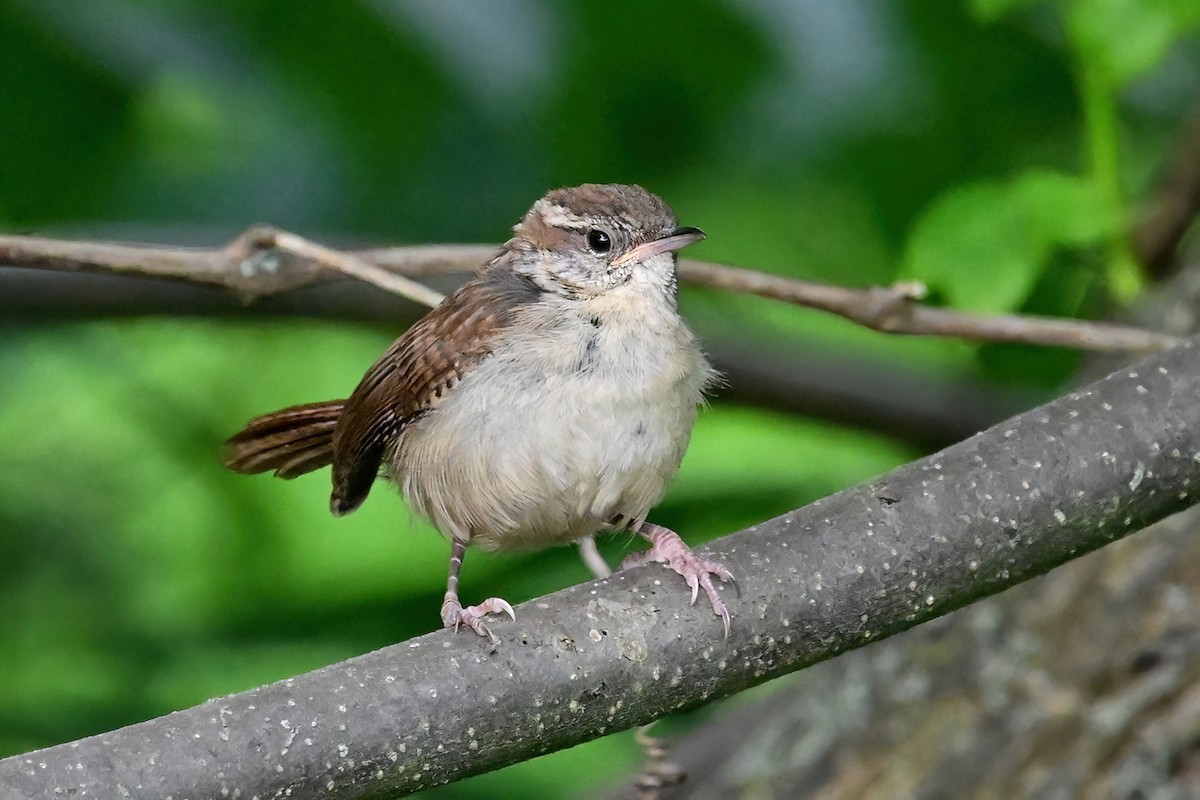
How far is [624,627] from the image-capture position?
2.25 metres

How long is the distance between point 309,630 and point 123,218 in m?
1.37

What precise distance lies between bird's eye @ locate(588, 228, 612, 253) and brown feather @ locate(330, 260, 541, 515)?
0.54ft

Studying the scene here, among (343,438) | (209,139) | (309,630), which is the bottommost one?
(343,438)

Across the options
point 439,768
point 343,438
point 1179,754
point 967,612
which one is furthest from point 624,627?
point 967,612

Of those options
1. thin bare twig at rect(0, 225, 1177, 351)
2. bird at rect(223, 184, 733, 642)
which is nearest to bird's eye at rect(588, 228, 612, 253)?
bird at rect(223, 184, 733, 642)

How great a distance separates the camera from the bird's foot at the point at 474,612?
2.18 meters

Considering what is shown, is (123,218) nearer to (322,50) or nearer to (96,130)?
(96,130)

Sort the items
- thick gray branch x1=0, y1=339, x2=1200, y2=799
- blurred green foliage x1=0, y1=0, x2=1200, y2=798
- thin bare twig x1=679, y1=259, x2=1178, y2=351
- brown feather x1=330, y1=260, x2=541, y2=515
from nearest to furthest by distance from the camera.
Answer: thick gray branch x1=0, y1=339, x2=1200, y2=799, brown feather x1=330, y1=260, x2=541, y2=515, thin bare twig x1=679, y1=259, x2=1178, y2=351, blurred green foliage x1=0, y1=0, x2=1200, y2=798

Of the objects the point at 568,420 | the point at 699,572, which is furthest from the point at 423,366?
the point at 699,572

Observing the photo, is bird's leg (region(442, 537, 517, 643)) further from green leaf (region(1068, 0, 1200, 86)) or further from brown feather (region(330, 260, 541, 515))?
green leaf (region(1068, 0, 1200, 86))

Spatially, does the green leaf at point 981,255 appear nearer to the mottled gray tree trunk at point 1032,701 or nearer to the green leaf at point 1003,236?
the green leaf at point 1003,236

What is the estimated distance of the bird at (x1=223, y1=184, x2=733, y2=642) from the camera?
9.34 feet

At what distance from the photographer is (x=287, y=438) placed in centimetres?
345

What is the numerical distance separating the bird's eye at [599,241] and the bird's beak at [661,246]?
0.14ft
